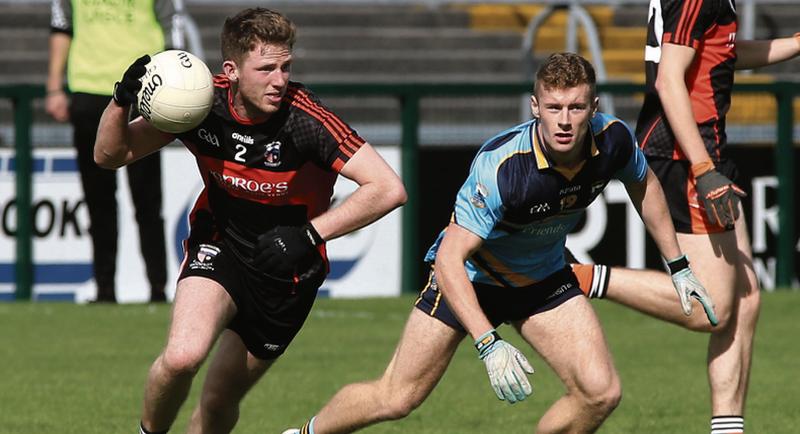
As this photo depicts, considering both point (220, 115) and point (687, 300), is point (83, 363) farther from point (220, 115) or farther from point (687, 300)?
point (687, 300)

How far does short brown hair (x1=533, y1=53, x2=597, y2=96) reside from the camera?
5.95 meters

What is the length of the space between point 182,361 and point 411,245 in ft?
23.3

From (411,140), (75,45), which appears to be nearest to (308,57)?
(411,140)

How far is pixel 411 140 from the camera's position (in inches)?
524

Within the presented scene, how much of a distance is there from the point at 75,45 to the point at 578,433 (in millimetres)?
6578

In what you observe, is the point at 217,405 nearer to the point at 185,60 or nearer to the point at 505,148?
the point at 185,60

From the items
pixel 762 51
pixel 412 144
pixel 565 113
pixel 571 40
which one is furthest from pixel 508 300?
pixel 571 40

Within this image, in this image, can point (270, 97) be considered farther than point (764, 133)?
No

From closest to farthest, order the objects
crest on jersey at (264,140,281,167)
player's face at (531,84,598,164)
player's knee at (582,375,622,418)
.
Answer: player's face at (531,84,598,164) → player's knee at (582,375,622,418) → crest on jersey at (264,140,281,167)

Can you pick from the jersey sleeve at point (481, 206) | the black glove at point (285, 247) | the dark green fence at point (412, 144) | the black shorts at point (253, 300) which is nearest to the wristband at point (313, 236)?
the black glove at point (285, 247)

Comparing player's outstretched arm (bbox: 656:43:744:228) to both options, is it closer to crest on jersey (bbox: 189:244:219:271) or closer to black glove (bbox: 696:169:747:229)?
black glove (bbox: 696:169:747:229)

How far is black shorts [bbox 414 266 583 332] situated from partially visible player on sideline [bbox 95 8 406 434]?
0.41 meters

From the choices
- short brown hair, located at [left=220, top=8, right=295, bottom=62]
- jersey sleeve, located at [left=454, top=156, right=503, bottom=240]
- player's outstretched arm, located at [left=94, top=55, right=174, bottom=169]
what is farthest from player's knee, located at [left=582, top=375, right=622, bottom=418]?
player's outstretched arm, located at [left=94, top=55, right=174, bottom=169]

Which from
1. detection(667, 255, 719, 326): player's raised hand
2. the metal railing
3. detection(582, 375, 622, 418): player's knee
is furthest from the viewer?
the metal railing
